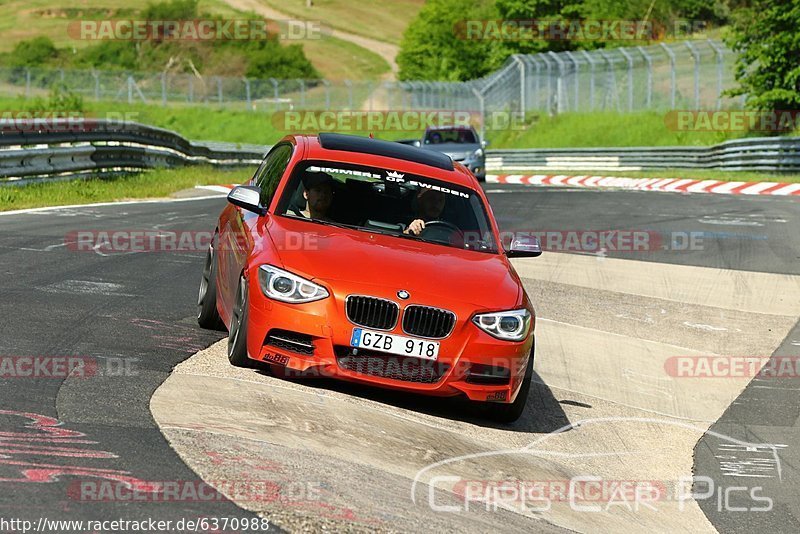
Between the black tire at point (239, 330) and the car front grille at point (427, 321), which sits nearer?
the car front grille at point (427, 321)

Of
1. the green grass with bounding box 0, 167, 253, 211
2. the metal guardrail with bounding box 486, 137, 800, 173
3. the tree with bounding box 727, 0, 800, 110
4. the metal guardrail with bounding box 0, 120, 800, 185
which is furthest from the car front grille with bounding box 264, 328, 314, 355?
the tree with bounding box 727, 0, 800, 110

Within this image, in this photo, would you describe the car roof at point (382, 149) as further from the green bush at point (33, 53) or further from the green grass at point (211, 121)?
the green bush at point (33, 53)

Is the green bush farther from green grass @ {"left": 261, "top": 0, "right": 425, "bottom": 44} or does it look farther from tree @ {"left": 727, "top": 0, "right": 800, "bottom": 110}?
tree @ {"left": 727, "top": 0, "right": 800, "bottom": 110}

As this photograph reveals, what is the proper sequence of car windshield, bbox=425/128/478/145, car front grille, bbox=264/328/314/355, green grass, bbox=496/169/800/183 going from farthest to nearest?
car windshield, bbox=425/128/478/145 → green grass, bbox=496/169/800/183 → car front grille, bbox=264/328/314/355

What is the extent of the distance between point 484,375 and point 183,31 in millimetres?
125716

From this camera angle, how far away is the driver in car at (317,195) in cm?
850

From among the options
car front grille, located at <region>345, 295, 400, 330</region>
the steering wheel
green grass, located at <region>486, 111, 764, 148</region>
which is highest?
the steering wheel

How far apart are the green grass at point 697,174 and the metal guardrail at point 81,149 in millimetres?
14033

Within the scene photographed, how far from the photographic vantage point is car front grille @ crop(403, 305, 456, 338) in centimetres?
718

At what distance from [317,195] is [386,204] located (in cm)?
48

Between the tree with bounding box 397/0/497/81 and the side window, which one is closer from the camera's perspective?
the side window

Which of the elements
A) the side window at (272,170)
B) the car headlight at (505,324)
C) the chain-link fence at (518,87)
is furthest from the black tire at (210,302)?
the chain-link fence at (518,87)

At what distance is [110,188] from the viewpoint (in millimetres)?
22469

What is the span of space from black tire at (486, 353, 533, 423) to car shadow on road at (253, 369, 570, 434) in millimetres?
43
